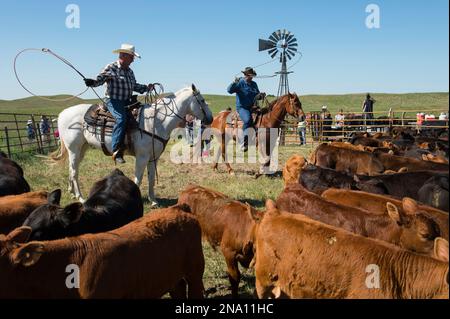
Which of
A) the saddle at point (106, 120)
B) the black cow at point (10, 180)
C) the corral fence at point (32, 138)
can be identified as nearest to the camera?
the black cow at point (10, 180)

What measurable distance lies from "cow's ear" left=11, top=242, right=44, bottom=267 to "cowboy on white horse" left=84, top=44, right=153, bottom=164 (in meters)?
5.81

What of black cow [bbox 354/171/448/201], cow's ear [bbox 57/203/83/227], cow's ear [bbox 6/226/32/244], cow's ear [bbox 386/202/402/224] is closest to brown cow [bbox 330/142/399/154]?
black cow [bbox 354/171/448/201]

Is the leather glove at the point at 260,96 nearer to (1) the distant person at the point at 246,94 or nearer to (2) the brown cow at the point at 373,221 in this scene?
(1) the distant person at the point at 246,94

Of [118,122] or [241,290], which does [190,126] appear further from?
[241,290]

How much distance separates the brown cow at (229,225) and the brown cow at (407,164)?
3914 millimetres

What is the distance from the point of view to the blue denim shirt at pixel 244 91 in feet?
40.0

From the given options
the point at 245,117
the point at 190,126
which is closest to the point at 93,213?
the point at 245,117

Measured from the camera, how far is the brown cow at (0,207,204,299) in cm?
270

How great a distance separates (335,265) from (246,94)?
31.2ft

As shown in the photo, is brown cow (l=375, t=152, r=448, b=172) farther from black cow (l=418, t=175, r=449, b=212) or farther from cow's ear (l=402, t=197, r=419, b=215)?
cow's ear (l=402, t=197, r=419, b=215)

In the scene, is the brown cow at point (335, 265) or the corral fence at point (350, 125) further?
the corral fence at point (350, 125)

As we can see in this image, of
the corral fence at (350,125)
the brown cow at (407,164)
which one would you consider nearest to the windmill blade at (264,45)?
the corral fence at (350,125)

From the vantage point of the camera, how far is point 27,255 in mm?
2654

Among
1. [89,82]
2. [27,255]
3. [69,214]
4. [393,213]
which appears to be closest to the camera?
[27,255]
